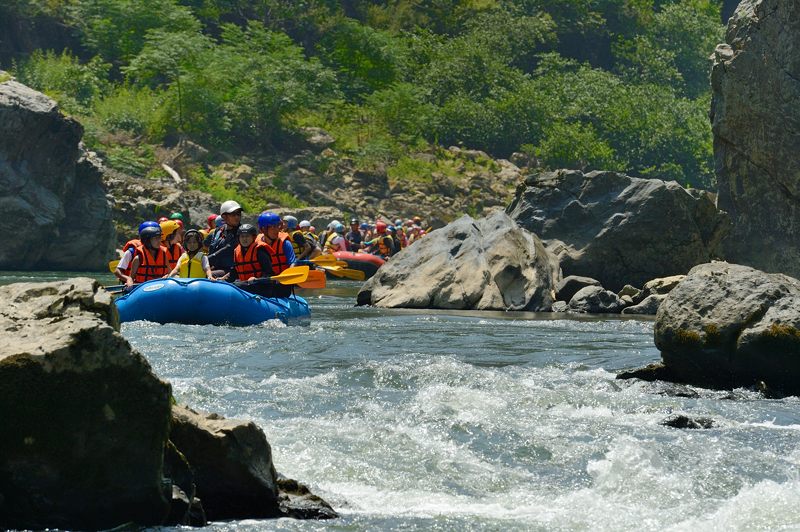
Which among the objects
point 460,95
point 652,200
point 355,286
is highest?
point 460,95

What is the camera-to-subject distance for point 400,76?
45.6 metres

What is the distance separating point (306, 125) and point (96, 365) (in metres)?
34.9

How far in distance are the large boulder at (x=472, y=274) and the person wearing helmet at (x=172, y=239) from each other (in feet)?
12.3

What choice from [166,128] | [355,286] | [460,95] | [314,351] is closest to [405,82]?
[460,95]

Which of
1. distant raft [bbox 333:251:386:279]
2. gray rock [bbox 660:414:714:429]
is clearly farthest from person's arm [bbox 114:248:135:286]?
distant raft [bbox 333:251:386:279]

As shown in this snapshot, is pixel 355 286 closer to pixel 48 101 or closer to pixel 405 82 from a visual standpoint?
pixel 48 101

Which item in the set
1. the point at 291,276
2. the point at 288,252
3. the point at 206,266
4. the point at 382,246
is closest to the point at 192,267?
the point at 206,266

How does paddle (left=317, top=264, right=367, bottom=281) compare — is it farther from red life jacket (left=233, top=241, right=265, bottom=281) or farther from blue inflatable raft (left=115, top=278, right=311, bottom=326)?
blue inflatable raft (left=115, top=278, right=311, bottom=326)

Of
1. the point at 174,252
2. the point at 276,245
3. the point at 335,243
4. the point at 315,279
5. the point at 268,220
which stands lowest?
the point at 335,243

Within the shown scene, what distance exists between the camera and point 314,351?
12.3 meters

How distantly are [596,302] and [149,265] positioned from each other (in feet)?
21.2

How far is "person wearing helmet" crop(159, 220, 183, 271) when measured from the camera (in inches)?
620

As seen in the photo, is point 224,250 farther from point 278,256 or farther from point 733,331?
point 733,331

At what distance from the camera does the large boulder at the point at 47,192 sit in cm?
2642
